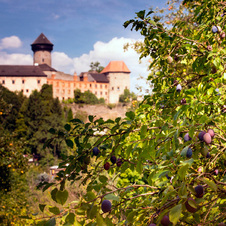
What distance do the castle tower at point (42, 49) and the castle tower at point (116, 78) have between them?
12295 mm

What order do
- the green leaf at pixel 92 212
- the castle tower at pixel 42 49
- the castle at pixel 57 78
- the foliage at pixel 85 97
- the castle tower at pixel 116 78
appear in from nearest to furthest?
the green leaf at pixel 92 212, the castle at pixel 57 78, the foliage at pixel 85 97, the castle tower at pixel 116 78, the castle tower at pixel 42 49

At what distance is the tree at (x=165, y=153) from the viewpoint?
3.76 ft

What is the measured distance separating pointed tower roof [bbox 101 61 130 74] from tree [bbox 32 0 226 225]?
222ft

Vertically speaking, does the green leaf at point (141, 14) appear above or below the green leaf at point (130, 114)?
above

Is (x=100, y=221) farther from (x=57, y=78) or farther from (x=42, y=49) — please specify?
(x=42, y=49)

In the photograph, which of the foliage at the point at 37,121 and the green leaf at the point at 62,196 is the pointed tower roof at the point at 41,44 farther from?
the green leaf at the point at 62,196

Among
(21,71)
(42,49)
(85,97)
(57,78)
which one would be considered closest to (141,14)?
(85,97)

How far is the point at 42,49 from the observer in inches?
2795

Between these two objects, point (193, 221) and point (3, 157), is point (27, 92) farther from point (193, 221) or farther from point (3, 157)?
point (193, 221)

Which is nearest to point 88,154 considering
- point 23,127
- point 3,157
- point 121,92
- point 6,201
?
point 3,157

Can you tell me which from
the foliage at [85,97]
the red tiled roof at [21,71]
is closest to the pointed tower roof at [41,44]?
the red tiled roof at [21,71]

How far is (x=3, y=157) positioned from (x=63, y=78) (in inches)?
2235

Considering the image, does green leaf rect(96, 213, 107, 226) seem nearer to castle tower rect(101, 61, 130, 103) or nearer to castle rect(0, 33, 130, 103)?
castle rect(0, 33, 130, 103)

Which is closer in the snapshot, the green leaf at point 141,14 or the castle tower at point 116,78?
the green leaf at point 141,14
